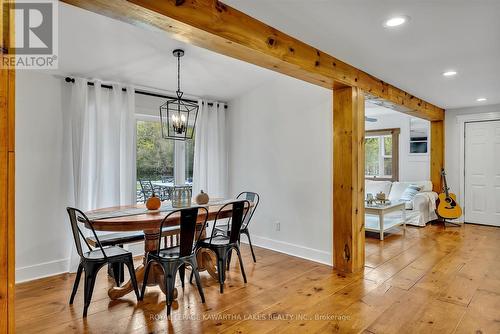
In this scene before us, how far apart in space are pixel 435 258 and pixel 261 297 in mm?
2496

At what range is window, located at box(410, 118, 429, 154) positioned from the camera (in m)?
7.17

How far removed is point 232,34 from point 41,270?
3.23 metres

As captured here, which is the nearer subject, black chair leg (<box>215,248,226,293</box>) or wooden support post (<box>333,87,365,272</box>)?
black chair leg (<box>215,248,226,293</box>)

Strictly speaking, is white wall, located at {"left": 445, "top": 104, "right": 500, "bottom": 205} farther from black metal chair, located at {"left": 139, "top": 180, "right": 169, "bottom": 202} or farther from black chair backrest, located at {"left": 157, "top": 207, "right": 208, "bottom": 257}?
black chair backrest, located at {"left": 157, "top": 207, "right": 208, "bottom": 257}

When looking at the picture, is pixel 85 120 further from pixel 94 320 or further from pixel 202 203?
pixel 94 320

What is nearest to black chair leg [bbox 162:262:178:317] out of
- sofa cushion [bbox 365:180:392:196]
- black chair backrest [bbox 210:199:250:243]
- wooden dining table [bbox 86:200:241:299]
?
wooden dining table [bbox 86:200:241:299]

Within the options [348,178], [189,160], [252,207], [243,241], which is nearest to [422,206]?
[348,178]

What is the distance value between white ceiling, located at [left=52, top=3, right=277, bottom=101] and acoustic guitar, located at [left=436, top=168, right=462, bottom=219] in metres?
4.26

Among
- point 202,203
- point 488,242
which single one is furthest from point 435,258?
point 202,203

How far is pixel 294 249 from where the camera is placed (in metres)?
4.24

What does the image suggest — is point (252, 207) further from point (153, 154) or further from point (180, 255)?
point (153, 154)

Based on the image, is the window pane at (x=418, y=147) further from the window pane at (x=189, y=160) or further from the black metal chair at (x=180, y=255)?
the black metal chair at (x=180, y=255)

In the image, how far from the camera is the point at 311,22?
7.75 feet

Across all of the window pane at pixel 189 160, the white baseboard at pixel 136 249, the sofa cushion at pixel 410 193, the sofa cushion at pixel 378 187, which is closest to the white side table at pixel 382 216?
the sofa cushion at pixel 410 193
